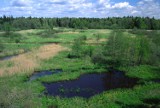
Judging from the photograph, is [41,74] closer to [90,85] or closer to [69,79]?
[69,79]

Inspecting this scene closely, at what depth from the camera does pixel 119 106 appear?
1235 inches

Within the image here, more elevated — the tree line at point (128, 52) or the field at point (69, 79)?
the tree line at point (128, 52)

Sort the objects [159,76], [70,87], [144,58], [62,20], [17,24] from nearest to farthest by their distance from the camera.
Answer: [70,87] < [159,76] < [144,58] < [17,24] < [62,20]

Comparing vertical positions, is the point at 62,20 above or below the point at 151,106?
above

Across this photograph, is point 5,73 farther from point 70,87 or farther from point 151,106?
point 151,106

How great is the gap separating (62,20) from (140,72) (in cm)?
14264

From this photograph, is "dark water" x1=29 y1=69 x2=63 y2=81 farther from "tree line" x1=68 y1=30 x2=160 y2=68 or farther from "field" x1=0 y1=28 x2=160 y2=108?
"tree line" x1=68 y1=30 x2=160 y2=68

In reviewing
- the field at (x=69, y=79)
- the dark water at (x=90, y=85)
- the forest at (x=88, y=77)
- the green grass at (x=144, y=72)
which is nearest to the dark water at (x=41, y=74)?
the forest at (x=88, y=77)

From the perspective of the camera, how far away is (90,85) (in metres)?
42.8

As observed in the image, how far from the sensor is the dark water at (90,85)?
3853cm

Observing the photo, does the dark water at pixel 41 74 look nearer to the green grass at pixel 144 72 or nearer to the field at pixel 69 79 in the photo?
the field at pixel 69 79

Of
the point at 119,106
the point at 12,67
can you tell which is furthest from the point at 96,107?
the point at 12,67

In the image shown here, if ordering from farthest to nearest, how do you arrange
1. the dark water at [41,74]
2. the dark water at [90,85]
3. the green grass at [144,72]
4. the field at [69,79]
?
the dark water at [41,74], the green grass at [144,72], the dark water at [90,85], the field at [69,79]

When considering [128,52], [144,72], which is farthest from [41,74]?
[128,52]
